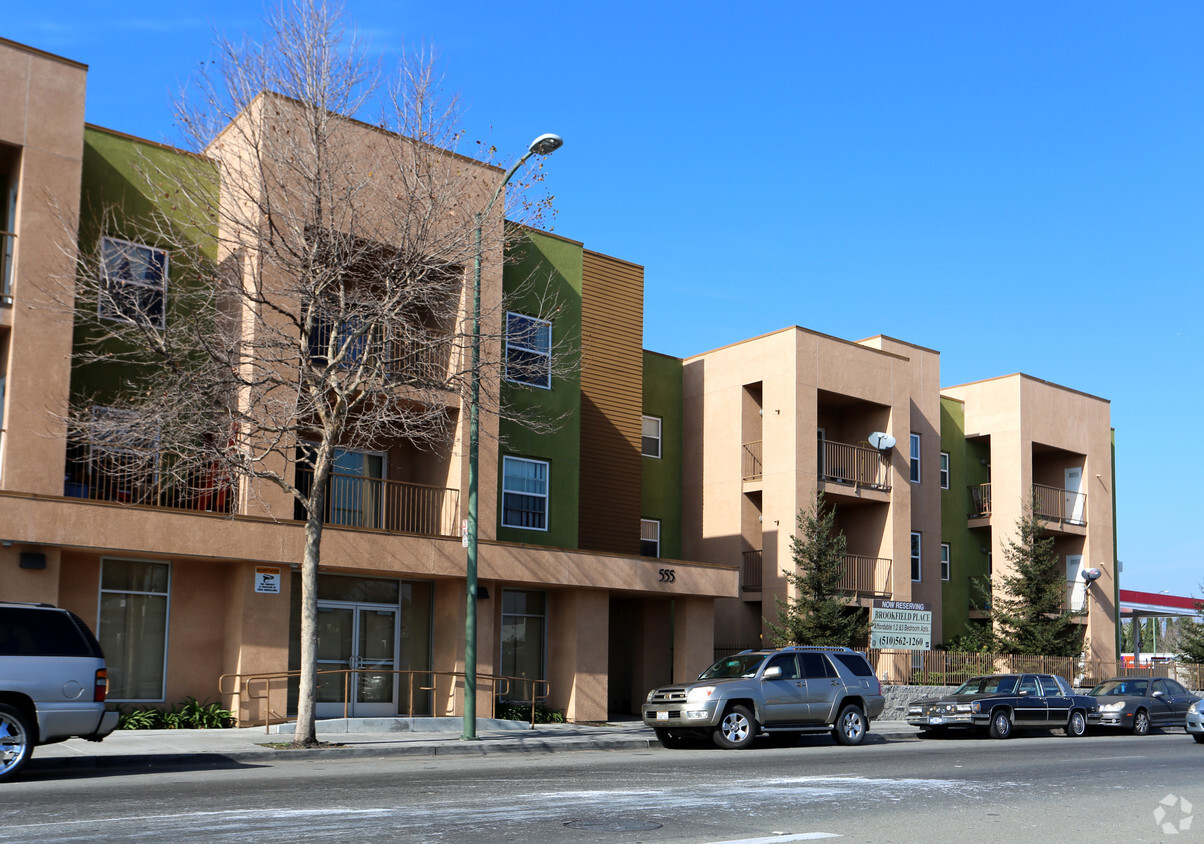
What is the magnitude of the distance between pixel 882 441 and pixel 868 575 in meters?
3.79

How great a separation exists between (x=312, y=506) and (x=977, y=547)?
27792 millimetres

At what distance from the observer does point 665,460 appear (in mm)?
33719

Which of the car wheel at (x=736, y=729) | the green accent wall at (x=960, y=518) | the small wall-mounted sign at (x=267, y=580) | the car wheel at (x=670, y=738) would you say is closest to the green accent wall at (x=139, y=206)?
the small wall-mounted sign at (x=267, y=580)

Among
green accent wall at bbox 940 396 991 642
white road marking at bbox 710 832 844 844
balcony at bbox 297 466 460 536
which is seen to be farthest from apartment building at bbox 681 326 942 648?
white road marking at bbox 710 832 844 844

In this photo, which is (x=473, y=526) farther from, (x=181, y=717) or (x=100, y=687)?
(x=100, y=687)

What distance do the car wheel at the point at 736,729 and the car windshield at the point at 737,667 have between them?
2.43ft

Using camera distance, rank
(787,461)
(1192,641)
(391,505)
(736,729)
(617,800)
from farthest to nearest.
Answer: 1. (1192,641)
2. (787,461)
3. (391,505)
4. (736,729)
5. (617,800)

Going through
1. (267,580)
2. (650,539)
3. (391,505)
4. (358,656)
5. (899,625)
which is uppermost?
(391,505)

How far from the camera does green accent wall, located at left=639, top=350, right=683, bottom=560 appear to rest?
3316 cm

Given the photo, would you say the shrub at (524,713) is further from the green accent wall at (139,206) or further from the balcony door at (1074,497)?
the balcony door at (1074,497)

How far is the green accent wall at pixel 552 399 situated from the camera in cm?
2548

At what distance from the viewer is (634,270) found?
29062 mm

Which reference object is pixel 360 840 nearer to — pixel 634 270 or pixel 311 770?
pixel 311 770

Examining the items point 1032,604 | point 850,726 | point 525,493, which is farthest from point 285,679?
point 1032,604
